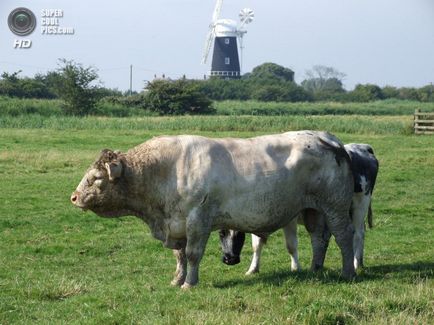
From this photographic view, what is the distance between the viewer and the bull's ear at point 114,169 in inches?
380

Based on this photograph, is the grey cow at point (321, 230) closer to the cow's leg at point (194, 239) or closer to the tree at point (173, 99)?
the cow's leg at point (194, 239)

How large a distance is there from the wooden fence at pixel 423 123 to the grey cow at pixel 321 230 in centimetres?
3444

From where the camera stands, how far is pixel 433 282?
9.32 meters

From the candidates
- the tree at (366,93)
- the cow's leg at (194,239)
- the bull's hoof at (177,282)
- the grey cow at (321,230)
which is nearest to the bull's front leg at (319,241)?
the grey cow at (321,230)

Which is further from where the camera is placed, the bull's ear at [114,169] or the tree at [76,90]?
the tree at [76,90]

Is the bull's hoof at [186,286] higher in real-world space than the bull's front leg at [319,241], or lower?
lower

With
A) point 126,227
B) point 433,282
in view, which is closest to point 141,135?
point 126,227

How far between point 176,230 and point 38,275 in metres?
2.64

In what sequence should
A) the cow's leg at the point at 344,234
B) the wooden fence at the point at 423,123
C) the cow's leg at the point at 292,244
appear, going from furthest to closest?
the wooden fence at the point at 423,123, the cow's leg at the point at 292,244, the cow's leg at the point at 344,234

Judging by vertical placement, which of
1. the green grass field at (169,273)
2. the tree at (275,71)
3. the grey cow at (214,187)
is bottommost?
the green grass field at (169,273)

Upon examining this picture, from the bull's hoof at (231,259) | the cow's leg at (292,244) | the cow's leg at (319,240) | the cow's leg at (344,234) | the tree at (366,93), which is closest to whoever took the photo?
the cow's leg at (344,234)

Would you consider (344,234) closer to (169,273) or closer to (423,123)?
(169,273)

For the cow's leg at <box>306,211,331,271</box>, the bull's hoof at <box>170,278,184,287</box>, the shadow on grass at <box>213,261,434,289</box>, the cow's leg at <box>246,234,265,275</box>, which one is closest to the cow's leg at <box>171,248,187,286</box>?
the bull's hoof at <box>170,278,184,287</box>

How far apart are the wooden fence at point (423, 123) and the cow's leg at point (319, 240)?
35.7 m
